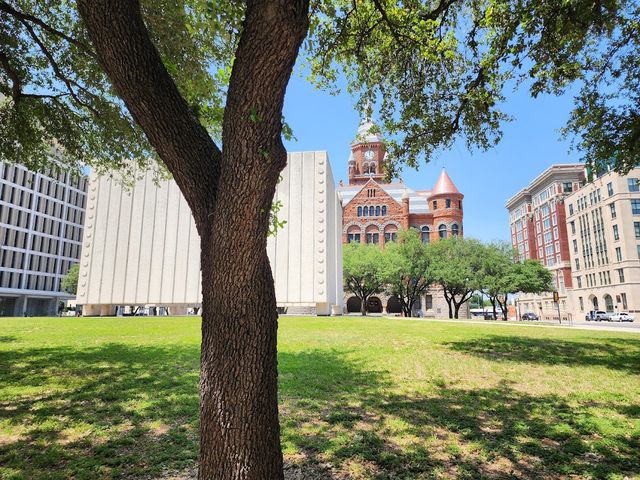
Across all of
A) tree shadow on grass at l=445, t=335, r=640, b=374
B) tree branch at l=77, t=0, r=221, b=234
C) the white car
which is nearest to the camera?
tree branch at l=77, t=0, r=221, b=234

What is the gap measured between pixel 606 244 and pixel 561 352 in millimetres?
68711

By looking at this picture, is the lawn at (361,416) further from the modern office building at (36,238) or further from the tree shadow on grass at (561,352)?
the modern office building at (36,238)

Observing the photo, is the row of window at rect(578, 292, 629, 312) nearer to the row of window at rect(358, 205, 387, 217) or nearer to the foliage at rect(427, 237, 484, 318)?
the foliage at rect(427, 237, 484, 318)

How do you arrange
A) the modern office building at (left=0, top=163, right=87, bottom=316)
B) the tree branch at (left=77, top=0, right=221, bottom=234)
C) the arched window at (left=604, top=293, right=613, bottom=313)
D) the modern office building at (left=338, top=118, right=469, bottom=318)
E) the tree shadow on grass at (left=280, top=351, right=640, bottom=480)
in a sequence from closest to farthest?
the tree branch at (left=77, top=0, right=221, bottom=234) → the tree shadow on grass at (left=280, top=351, right=640, bottom=480) → the modern office building at (left=0, top=163, right=87, bottom=316) → the arched window at (left=604, top=293, right=613, bottom=313) → the modern office building at (left=338, top=118, right=469, bottom=318)

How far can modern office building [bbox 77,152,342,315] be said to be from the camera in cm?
3881

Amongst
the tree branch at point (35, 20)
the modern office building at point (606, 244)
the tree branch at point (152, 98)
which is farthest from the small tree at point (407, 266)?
the tree branch at point (152, 98)

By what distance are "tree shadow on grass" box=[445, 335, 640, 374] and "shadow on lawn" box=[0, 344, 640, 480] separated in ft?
12.2

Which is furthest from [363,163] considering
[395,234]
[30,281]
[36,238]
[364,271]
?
[30,281]

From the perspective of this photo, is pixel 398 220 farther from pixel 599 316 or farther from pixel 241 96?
pixel 241 96

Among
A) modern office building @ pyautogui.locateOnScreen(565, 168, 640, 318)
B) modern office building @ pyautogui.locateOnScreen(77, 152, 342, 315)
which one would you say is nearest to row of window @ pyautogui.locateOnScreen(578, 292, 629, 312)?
modern office building @ pyautogui.locateOnScreen(565, 168, 640, 318)

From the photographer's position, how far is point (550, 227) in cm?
8556

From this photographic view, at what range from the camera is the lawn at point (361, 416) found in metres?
3.87

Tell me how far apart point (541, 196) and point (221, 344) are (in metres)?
102

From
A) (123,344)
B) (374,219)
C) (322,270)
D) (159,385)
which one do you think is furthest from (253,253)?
(374,219)
